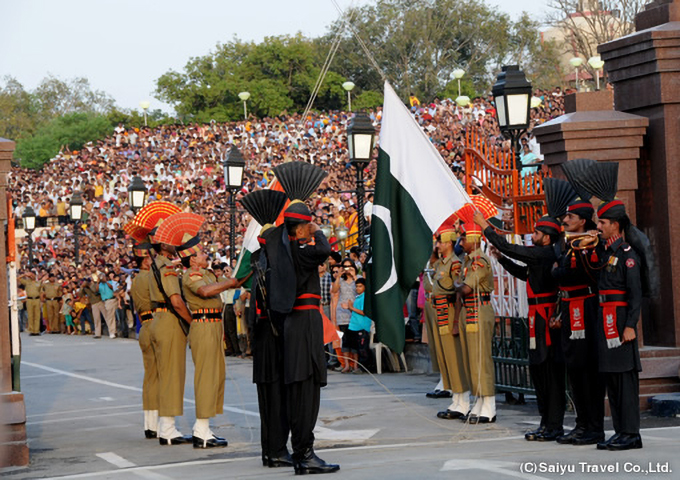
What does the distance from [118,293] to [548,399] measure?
21291 millimetres

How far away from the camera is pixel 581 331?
9539mm

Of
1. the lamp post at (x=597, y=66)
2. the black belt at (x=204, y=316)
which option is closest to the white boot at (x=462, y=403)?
the black belt at (x=204, y=316)

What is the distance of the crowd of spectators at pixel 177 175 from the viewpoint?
33469mm

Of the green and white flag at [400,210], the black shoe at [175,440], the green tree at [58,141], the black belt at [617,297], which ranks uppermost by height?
the green tree at [58,141]

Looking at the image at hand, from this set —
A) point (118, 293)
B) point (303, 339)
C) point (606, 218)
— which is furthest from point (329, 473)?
point (118, 293)

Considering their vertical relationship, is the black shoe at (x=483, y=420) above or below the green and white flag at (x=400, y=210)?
below

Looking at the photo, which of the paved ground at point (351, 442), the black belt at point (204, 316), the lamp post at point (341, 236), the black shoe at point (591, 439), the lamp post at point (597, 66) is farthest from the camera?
the lamp post at point (341, 236)

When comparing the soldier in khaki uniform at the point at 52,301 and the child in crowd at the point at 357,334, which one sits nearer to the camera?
the child in crowd at the point at 357,334

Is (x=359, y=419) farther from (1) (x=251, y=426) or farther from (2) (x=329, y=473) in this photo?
(2) (x=329, y=473)

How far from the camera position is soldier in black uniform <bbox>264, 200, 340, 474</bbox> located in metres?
8.93

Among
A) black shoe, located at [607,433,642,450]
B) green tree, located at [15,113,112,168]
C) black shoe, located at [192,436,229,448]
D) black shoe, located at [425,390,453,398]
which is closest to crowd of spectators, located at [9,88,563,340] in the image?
black shoe, located at [425,390,453,398]

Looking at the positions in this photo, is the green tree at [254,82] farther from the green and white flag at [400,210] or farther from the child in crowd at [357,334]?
the green and white flag at [400,210]

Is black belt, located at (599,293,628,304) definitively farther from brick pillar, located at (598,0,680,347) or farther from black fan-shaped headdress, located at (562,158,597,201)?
brick pillar, located at (598,0,680,347)

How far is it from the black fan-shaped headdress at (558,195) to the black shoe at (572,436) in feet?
6.08
